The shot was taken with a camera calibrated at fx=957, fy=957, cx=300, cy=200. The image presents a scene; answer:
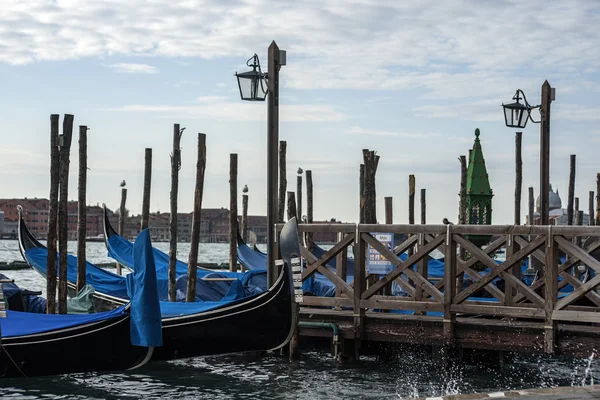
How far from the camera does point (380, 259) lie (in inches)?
353

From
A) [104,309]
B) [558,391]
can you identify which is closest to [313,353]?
[104,309]

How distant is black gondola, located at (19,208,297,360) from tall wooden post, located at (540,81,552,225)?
2.71 m

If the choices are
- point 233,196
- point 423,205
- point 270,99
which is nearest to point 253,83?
point 270,99

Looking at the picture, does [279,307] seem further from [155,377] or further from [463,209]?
[463,209]

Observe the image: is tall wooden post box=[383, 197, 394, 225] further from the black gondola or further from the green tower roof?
the black gondola

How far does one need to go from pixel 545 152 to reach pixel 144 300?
165 inches

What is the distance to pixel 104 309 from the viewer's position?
12961 millimetres

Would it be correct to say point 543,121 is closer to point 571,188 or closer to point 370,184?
point 370,184

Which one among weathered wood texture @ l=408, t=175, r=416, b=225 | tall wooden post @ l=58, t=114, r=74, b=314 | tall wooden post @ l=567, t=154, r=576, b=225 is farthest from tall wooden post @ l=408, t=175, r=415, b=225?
tall wooden post @ l=58, t=114, r=74, b=314

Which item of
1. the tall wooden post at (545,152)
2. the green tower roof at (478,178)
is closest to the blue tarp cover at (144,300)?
the tall wooden post at (545,152)

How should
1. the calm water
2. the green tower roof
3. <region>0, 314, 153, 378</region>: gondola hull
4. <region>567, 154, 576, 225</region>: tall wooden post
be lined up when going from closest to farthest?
<region>0, 314, 153, 378</region>: gondola hull
the calm water
the green tower roof
<region>567, 154, 576, 225</region>: tall wooden post

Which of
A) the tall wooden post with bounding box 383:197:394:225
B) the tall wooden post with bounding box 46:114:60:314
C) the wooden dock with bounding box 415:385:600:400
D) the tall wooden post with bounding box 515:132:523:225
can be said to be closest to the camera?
the wooden dock with bounding box 415:385:600:400

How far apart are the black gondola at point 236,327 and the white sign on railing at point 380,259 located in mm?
879

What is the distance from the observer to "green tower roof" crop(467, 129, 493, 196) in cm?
1228
